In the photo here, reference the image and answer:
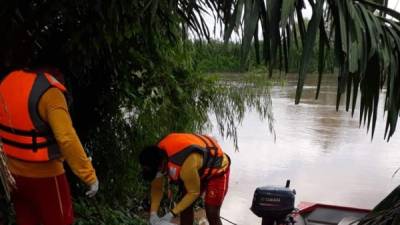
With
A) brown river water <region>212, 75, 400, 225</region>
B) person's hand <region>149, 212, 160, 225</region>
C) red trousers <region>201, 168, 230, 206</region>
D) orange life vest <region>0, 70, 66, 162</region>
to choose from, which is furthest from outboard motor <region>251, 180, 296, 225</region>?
brown river water <region>212, 75, 400, 225</region>

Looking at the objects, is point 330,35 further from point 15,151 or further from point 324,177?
point 324,177

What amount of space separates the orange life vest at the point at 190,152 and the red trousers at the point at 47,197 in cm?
86

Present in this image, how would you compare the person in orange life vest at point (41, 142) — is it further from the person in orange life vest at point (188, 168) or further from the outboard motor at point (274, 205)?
the outboard motor at point (274, 205)

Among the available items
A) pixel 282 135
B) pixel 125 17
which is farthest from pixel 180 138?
pixel 282 135

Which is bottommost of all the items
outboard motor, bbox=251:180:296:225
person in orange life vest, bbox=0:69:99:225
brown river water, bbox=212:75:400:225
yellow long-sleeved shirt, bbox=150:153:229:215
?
brown river water, bbox=212:75:400:225

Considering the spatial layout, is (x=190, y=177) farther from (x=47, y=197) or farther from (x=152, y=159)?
(x=47, y=197)

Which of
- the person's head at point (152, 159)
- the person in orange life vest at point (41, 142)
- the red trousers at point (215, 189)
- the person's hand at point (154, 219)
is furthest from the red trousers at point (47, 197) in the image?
the red trousers at point (215, 189)

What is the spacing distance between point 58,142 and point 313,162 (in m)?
10.3

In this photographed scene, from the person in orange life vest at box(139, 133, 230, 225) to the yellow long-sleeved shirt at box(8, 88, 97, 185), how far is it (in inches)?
35.7

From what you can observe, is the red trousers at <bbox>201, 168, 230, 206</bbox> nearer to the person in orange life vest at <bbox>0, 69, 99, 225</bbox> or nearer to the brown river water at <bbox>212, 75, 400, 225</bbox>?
the person in orange life vest at <bbox>0, 69, 99, 225</bbox>

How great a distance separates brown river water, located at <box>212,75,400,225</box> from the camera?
357 inches

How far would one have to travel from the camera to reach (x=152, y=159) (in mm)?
3441

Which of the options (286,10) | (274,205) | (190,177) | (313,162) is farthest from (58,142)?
(313,162)

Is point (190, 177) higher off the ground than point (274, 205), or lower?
higher
